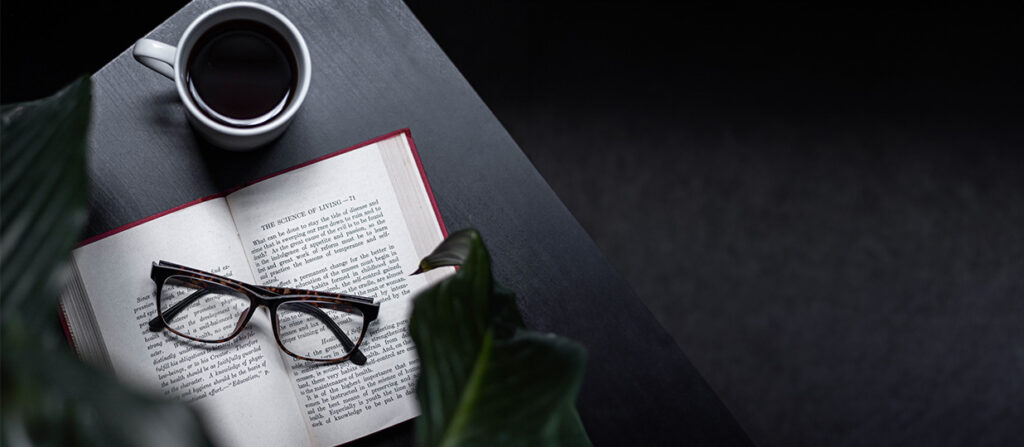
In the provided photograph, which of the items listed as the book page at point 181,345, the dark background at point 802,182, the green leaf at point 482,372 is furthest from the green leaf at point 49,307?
the dark background at point 802,182

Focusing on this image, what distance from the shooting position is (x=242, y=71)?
0.49 meters

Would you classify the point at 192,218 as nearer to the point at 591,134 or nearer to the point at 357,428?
the point at 357,428

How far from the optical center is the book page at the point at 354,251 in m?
0.54

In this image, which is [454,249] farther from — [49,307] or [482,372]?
[49,307]

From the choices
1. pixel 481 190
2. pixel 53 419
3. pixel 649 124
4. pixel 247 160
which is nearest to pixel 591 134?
pixel 649 124

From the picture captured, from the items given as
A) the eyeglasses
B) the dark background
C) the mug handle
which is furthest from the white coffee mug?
the dark background

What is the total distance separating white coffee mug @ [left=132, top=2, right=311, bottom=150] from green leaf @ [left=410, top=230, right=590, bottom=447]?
21cm

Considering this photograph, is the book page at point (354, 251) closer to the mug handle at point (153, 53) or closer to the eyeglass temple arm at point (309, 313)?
the eyeglass temple arm at point (309, 313)

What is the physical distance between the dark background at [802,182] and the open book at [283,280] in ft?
1.55

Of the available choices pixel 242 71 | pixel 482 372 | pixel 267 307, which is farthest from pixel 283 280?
pixel 482 372

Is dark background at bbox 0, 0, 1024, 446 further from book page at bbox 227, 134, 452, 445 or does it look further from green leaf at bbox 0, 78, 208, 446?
green leaf at bbox 0, 78, 208, 446

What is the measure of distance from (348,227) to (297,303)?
7 cm

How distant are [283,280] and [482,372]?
282 mm

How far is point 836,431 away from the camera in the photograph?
3.31 feet
